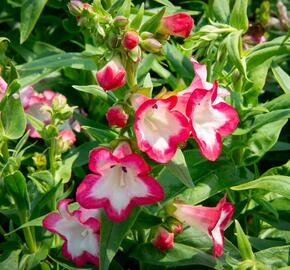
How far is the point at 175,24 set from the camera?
1.90 meters

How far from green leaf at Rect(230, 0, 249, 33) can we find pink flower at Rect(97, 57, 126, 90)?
731mm

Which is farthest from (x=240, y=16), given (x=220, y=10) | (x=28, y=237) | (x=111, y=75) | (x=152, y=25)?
(x=28, y=237)

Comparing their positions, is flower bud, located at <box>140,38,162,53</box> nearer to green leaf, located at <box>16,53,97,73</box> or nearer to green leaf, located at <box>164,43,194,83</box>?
green leaf, located at <box>16,53,97,73</box>

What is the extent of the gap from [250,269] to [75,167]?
99cm

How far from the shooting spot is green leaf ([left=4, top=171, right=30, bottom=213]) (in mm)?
2209

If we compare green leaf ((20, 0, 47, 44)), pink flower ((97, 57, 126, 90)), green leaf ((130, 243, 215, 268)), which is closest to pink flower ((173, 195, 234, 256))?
green leaf ((130, 243, 215, 268))

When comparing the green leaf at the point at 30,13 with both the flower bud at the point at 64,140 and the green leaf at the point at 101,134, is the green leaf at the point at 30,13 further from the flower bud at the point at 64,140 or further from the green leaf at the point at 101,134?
the green leaf at the point at 101,134

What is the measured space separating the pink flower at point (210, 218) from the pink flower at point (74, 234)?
270mm

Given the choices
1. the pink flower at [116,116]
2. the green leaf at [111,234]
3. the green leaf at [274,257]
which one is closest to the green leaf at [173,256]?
the green leaf at [274,257]

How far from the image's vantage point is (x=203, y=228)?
2047 mm

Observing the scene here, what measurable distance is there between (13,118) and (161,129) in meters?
0.65

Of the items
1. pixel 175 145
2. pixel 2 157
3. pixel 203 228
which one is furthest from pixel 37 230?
pixel 175 145

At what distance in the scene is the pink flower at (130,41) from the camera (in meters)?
1.77

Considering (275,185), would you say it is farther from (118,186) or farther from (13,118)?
(13,118)
